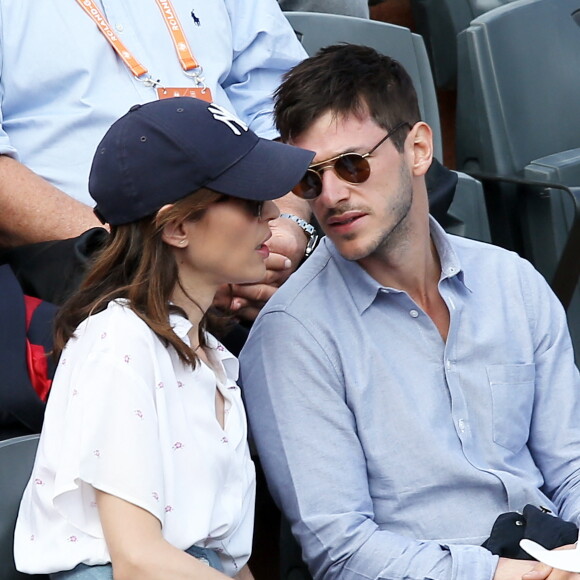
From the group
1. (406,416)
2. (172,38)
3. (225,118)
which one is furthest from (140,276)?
(172,38)

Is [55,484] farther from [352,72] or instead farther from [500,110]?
[500,110]

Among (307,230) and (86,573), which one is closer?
(86,573)

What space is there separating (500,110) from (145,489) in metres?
2.08

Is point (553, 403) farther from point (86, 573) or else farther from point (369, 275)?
point (86, 573)

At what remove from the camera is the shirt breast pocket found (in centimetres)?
206

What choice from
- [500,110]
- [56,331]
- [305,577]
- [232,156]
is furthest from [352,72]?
[500,110]

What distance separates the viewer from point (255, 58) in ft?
9.73

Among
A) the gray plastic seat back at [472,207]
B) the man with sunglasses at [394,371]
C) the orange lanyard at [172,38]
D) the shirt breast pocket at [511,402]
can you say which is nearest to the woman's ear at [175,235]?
the man with sunglasses at [394,371]

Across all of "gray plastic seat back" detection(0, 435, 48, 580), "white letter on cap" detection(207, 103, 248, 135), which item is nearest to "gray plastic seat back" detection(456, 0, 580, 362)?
"white letter on cap" detection(207, 103, 248, 135)

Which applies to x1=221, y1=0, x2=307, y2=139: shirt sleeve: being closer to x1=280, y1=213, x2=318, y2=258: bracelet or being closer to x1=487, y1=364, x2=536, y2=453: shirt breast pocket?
x1=280, y1=213, x2=318, y2=258: bracelet

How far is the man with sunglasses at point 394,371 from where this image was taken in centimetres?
191

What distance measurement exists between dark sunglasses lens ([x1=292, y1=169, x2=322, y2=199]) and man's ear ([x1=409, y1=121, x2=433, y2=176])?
0.22 meters

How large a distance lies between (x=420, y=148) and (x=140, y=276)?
0.68 metres

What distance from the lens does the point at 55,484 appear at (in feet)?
5.23
